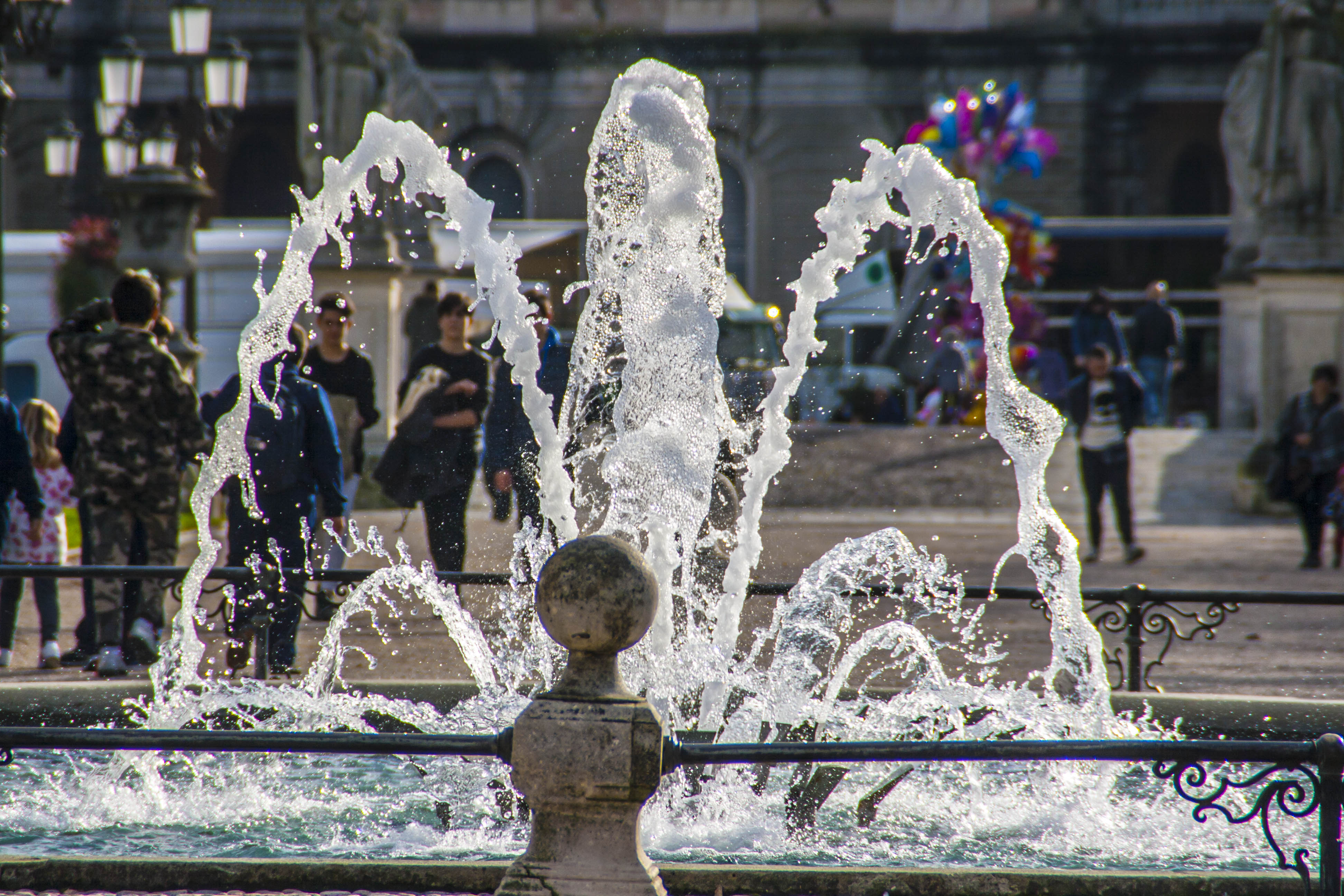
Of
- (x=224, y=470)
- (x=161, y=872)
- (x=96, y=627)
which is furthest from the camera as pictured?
(x=96, y=627)

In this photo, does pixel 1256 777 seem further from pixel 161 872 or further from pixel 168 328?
pixel 168 328

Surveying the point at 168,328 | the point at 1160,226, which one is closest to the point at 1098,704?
the point at 168,328

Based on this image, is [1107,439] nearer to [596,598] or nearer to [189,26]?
[189,26]

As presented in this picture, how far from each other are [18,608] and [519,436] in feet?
Result: 8.20

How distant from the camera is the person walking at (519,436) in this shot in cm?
759

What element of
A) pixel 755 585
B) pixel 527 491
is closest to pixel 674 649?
pixel 755 585

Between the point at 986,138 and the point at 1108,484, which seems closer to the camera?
the point at 1108,484

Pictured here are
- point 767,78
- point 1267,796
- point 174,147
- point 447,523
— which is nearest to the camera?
point 1267,796

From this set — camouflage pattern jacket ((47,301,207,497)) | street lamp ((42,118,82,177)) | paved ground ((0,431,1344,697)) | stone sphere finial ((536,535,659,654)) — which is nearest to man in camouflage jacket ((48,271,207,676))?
camouflage pattern jacket ((47,301,207,497))

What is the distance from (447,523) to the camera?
8.14m

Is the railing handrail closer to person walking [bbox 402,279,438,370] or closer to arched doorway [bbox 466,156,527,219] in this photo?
person walking [bbox 402,279,438,370]

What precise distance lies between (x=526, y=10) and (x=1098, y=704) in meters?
31.0

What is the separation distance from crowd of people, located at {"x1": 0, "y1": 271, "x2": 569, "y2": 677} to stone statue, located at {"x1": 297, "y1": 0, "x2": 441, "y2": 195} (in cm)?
757

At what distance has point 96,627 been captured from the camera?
7.06 meters
